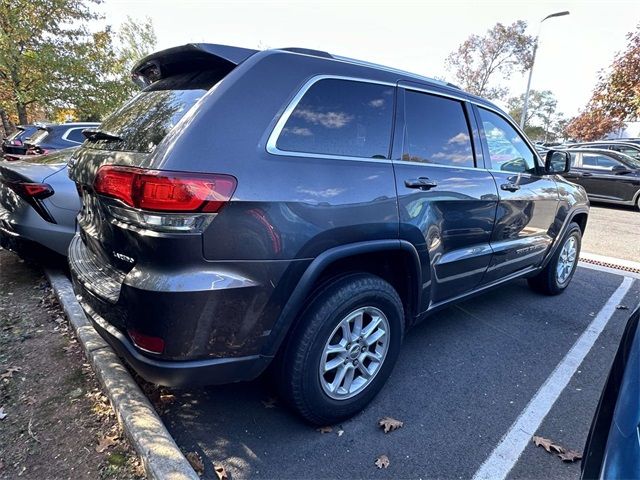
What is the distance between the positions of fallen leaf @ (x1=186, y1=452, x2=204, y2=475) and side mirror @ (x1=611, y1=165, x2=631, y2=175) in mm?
12496

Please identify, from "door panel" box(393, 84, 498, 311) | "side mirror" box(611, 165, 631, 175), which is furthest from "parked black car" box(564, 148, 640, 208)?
"door panel" box(393, 84, 498, 311)

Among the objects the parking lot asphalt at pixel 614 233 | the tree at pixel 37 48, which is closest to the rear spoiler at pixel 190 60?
the parking lot asphalt at pixel 614 233

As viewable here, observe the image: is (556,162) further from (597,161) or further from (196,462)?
(597,161)

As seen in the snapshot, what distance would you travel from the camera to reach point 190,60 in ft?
6.94

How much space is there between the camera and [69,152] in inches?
170

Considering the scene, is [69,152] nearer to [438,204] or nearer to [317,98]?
[317,98]

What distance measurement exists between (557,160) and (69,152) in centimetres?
511

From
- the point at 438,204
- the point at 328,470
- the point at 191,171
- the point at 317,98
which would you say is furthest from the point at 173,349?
the point at 438,204

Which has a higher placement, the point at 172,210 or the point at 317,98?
the point at 317,98

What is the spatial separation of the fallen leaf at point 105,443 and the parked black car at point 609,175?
11360mm

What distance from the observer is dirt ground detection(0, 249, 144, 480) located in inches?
76.0

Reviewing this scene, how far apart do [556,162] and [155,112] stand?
11.7 ft

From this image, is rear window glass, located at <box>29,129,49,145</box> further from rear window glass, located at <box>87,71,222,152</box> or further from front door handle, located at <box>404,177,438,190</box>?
front door handle, located at <box>404,177,438,190</box>

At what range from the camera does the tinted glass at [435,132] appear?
99.0 inches
